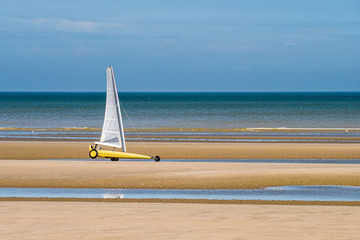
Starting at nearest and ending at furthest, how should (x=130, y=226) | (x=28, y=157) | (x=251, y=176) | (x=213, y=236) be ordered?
(x=213, y=236) → (x=130, y=226) → (x=251, y=176) → (x=28, y=157)

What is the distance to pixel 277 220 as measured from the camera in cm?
1603

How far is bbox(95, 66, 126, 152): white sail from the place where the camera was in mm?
34875

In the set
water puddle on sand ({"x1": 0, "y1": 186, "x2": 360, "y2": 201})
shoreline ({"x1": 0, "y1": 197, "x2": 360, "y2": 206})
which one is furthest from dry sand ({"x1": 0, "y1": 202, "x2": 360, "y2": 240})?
water puddle on sand ({"x1": 0, "y1": 186, "x2": 360, "y2": 201})

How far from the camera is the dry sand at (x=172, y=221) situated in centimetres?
1416

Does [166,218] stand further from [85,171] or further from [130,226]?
[85,171]

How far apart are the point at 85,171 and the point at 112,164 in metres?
3.12

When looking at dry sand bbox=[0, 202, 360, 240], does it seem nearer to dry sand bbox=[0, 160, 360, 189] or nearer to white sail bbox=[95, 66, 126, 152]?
dry sand bbox=[0, 160, 360, 189]

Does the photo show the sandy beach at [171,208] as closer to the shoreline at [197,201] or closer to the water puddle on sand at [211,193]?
the shoreline at [197,201]

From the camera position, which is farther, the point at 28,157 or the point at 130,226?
the point at 28,157

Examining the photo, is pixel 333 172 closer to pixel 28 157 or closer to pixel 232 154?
pixel 232 154

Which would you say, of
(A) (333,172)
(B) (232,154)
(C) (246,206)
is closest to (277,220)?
(C) (246,206)

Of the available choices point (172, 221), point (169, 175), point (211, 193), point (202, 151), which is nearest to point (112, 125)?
point (202, 151)

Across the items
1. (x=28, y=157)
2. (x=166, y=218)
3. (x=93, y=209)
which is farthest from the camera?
(x=28, y=157)

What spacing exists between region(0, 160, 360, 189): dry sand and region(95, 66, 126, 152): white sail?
13.2ft
